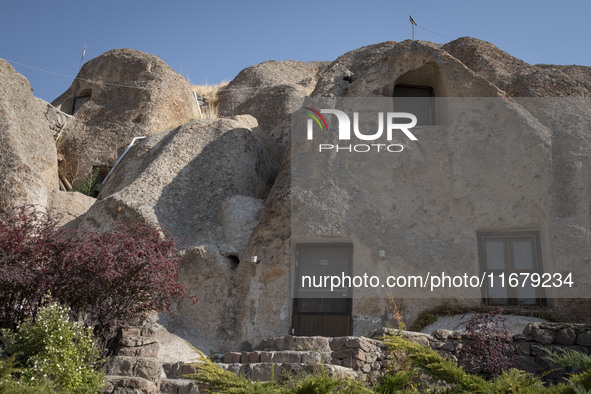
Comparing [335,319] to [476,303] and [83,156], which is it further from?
[83,156]

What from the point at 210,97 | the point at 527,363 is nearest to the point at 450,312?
the point at 527,363

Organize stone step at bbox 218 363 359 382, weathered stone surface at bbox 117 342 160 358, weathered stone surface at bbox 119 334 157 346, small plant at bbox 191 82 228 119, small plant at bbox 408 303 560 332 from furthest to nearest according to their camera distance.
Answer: small plant at bbox 191 82 228 119 < small plant at bbox 408 303 560 332 < weathered stone surface at bbox 119 334 157 346 < weathered stone surface at bbox 117 342 160 358 < stone step at bbox 218 363 359 382

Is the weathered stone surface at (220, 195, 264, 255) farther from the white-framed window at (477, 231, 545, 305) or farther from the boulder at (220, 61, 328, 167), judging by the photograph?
the white-framed window at (477, 231, 545, 305)

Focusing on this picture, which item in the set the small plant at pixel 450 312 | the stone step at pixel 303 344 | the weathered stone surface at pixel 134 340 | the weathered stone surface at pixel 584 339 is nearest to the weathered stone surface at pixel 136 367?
the weathered stone surface at pixel 134 340

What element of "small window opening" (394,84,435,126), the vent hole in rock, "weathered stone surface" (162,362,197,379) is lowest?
"weathered stone surface" (162,362,197,379)

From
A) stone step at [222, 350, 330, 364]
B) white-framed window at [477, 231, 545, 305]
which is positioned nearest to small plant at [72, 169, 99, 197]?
stone step at [222, 350, 330, 364]

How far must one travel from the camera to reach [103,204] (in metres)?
13.0

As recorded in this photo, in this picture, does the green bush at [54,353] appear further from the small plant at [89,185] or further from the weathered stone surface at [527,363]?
the small plant at [89,185]

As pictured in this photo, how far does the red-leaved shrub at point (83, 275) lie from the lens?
8523 millimetres

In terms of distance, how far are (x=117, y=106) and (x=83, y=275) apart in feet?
38.2

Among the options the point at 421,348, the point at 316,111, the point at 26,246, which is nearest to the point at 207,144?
the point at 316,111

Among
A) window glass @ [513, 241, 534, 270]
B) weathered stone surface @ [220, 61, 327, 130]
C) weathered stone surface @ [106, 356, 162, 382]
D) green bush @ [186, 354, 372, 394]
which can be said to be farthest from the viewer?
weathered stone surface @ [220, 61, 327, 130]

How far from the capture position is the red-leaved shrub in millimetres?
8523

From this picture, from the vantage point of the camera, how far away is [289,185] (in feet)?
41.4
